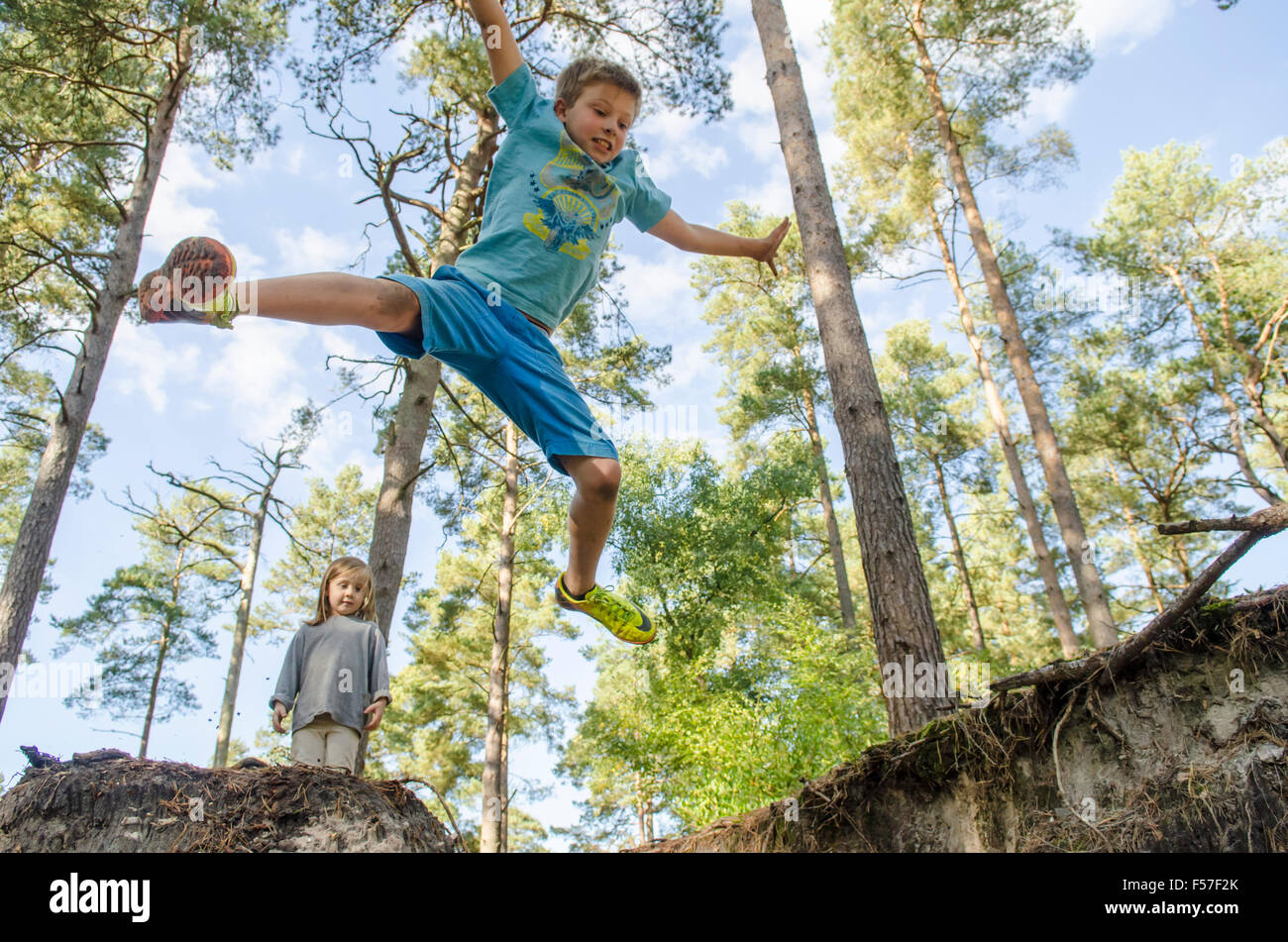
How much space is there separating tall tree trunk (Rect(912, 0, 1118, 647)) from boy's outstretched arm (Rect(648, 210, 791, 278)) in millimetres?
6805

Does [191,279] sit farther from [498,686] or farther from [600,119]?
[498,686]

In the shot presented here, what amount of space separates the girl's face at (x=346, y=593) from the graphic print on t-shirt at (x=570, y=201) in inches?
73.6

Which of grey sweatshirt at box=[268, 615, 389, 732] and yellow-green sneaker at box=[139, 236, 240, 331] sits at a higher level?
yellow-green sneaker at box=[139, 236, 240, 331]

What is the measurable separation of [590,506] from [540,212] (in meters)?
0.92

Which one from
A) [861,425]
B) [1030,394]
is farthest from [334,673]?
[1030,394]

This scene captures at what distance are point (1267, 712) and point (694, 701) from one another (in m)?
10.6

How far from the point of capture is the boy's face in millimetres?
2445

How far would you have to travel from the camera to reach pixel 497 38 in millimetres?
2385

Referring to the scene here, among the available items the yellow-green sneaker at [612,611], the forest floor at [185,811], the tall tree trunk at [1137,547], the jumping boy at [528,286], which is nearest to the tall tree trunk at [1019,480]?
the tall tree trunk at [1137,547]

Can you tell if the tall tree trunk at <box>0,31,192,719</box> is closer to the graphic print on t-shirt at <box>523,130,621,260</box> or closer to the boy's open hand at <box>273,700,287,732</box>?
the boy's open hand at <box>273,700,287,732</box>

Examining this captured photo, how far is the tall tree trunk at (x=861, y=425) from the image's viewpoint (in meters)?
3.97

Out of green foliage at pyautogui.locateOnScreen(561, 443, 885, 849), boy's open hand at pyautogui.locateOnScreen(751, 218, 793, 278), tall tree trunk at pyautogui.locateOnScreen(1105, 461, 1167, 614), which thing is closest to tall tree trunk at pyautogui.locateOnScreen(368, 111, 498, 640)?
boy's open hand at pyautogui.locateOnScreen(751, 218, 793, 278)

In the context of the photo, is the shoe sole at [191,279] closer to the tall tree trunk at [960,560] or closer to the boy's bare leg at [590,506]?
the boy's bare leg at [590,506]

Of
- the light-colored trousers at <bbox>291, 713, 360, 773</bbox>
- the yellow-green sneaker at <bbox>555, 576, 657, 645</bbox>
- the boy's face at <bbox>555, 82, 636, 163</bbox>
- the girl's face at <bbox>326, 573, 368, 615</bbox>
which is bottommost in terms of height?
the light-colored trousers at <bbox>291, 713, 360, 773</bbox>
